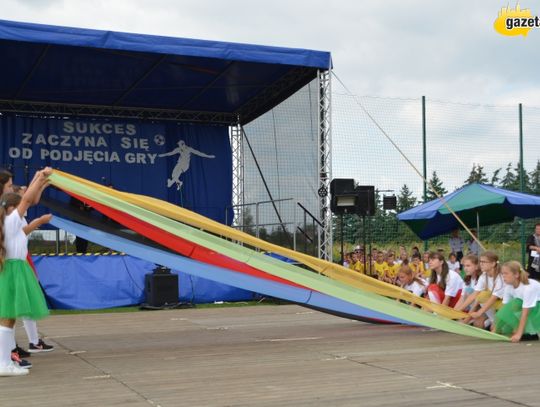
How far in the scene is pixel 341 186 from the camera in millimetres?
13445

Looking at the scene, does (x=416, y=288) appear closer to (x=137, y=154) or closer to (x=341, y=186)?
(x=341, y=186)

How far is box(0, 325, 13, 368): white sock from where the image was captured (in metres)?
5.21

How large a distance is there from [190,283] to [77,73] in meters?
4.89

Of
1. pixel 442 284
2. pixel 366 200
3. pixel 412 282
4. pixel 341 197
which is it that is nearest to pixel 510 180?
pixel 366 200

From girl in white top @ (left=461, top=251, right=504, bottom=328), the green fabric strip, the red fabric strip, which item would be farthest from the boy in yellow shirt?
the red fabric strip

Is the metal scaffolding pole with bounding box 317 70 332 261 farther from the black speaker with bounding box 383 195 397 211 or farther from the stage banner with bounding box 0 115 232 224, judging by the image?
the stage banner with bounding box 0 115 232 224

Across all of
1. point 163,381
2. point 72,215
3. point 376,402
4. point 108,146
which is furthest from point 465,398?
point 108,146

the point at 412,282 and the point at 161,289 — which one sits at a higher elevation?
the point at 412,282

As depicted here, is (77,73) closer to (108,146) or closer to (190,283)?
(108,146)

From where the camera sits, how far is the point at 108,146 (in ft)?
56.2

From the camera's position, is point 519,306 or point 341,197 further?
point 341,197

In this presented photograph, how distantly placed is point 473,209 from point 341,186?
8.36 feet

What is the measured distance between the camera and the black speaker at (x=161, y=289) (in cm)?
1210

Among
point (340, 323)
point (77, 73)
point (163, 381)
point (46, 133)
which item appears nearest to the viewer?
point (163, 381)
